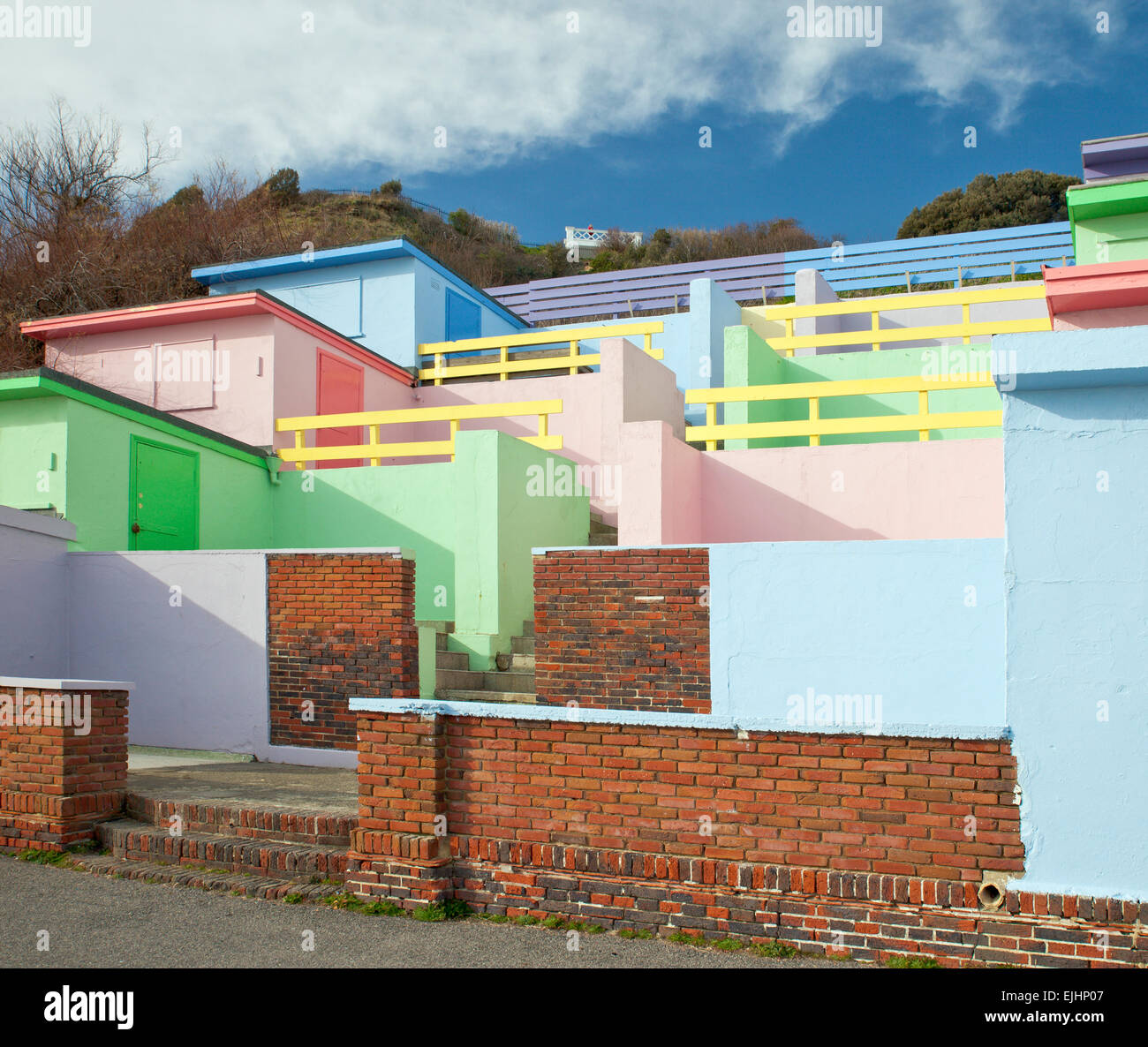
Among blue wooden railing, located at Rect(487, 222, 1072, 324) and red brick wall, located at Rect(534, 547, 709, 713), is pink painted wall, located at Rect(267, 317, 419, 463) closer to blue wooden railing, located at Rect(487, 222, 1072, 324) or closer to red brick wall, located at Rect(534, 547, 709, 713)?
red brick wall, located at Rect(534, 547, 709, 713)

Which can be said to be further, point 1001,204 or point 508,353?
point 1001,204

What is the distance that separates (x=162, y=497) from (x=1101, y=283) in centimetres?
1053

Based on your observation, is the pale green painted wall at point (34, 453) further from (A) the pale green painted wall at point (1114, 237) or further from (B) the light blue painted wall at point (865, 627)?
(A) the pale green painted wall at point (1114, 237)

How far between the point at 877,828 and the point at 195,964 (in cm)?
341

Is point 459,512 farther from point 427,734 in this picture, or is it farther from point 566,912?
point 566,912

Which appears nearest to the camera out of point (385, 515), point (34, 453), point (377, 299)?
point (34, 453)

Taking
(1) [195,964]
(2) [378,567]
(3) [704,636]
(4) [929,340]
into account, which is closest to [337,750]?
(2) [378,567]

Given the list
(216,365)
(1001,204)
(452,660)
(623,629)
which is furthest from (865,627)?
(1001,204)

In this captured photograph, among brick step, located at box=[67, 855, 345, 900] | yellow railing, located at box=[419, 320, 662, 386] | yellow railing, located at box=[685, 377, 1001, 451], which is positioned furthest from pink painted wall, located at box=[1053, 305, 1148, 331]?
brick step, located at box=[67, 855, 345, 900]

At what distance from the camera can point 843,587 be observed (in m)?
8.14

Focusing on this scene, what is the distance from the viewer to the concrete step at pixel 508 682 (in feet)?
32.4

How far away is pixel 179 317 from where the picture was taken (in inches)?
553

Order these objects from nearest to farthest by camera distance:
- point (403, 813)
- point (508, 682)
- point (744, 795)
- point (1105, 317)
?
point (744, 795)
point (403, 813)
point (508, 682)
point (1105, 317)

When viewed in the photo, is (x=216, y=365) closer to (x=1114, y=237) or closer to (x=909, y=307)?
(x=909, y=307)
